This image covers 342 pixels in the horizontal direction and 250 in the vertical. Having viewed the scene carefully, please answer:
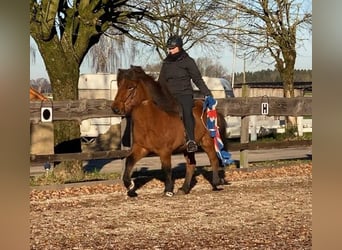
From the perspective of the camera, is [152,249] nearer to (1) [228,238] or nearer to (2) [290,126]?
(1) [228,238]

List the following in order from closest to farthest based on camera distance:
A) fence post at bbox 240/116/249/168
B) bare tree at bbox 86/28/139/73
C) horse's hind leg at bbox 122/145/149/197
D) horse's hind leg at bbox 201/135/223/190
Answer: bare tree at bbox 86/28/139/73
horse's hind leg at bbox 122/145/149/197
horse's hind leg at bbox 201/135/223/190
fence post at bbox 240/116/249/168

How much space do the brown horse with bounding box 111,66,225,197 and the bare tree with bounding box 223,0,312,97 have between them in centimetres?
94

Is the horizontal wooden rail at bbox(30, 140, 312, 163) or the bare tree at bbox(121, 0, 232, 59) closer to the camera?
the bare tree at bbox(121, 0, 232, 59)

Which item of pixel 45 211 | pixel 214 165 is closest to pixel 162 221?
pixel 45 211

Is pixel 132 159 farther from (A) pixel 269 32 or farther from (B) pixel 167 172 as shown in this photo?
(A) pixel 269 32

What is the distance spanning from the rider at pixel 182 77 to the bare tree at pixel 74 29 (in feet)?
1.22

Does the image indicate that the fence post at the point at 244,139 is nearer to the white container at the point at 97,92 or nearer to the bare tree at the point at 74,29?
the white container at the point at 97,92

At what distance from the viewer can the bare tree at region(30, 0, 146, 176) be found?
4.51 metres

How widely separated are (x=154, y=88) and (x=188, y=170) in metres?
0.80

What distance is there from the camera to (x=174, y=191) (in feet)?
16.6

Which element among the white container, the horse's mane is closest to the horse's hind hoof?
the white container

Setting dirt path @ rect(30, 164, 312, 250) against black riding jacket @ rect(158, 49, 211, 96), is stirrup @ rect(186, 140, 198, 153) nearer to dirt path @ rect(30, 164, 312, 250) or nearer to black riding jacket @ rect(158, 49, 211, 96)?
dirt path @ rect(30, 164, 312, 250)

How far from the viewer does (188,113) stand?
5328 millimetres
